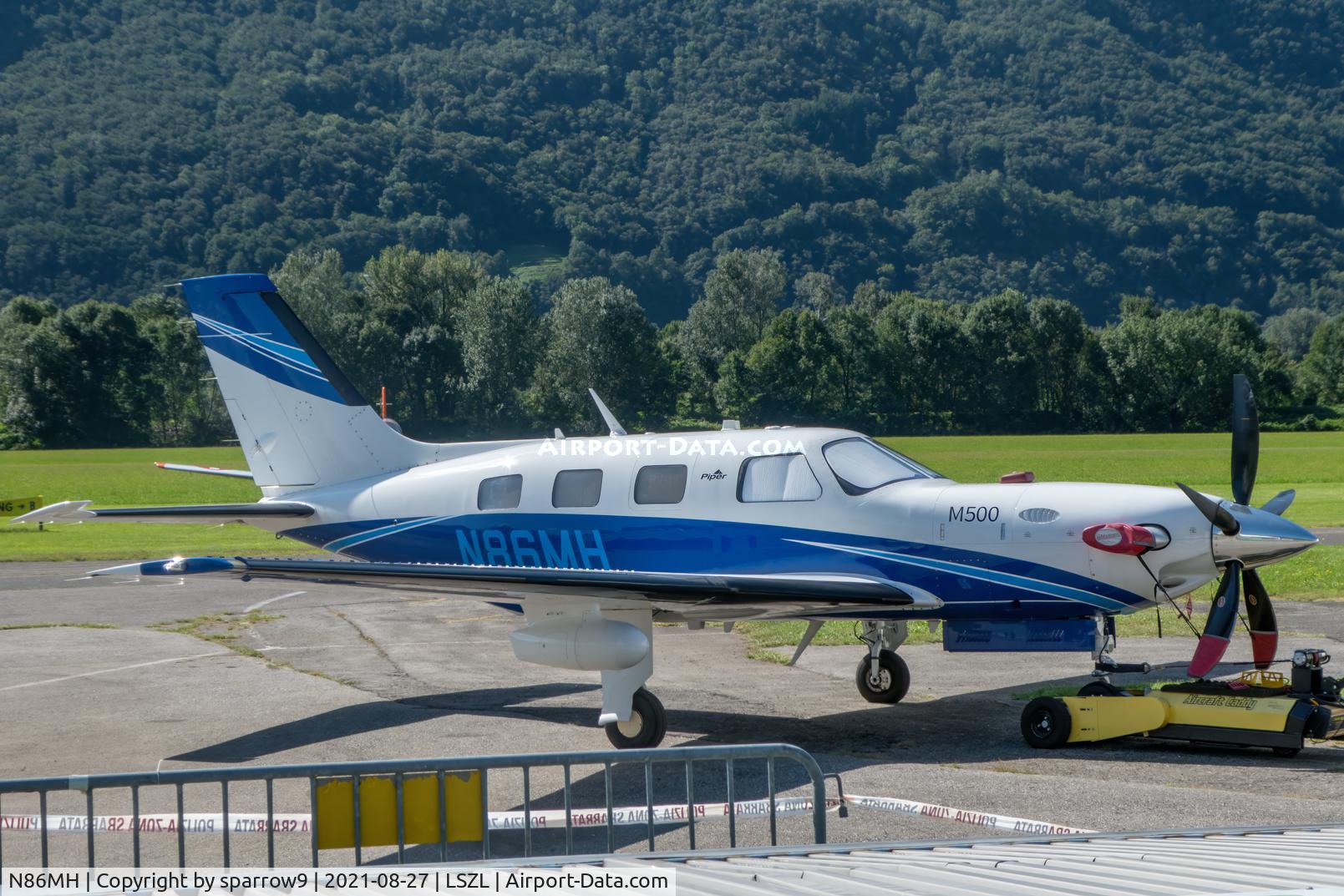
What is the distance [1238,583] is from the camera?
1102 cm

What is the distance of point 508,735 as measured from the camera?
1188 cm

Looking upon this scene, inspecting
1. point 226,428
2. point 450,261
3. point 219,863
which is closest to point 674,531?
point 219,863

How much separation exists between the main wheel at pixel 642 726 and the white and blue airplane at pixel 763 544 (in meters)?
0.02

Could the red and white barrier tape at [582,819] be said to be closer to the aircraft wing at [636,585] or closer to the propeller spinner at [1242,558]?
the aircraft wing at [636,585]

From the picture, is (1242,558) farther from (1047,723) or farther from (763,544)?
(763,544)

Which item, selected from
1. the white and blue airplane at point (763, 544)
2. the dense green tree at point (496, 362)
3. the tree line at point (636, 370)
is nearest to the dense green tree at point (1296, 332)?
the tree line at point (636, 370)

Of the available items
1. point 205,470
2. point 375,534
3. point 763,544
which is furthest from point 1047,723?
point 205,470

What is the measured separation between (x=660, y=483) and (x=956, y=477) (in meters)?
48.2

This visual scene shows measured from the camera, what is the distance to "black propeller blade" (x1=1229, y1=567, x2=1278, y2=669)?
442 inches

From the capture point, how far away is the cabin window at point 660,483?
501 inches

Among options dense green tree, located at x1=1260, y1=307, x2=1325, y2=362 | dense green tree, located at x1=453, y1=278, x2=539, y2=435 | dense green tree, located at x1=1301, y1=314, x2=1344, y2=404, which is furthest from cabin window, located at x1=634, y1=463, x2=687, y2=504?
dense green tree, located at x1=1260, y1=307, x2=1325, y2=362

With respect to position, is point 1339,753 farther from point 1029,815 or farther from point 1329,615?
point 1329,615

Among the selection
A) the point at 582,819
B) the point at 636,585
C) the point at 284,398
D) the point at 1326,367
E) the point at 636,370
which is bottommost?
the point at 582,819

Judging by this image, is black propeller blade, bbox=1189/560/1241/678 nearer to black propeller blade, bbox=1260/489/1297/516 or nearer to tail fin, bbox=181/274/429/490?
black propeller blade, bbox=1260/489/1297/516
